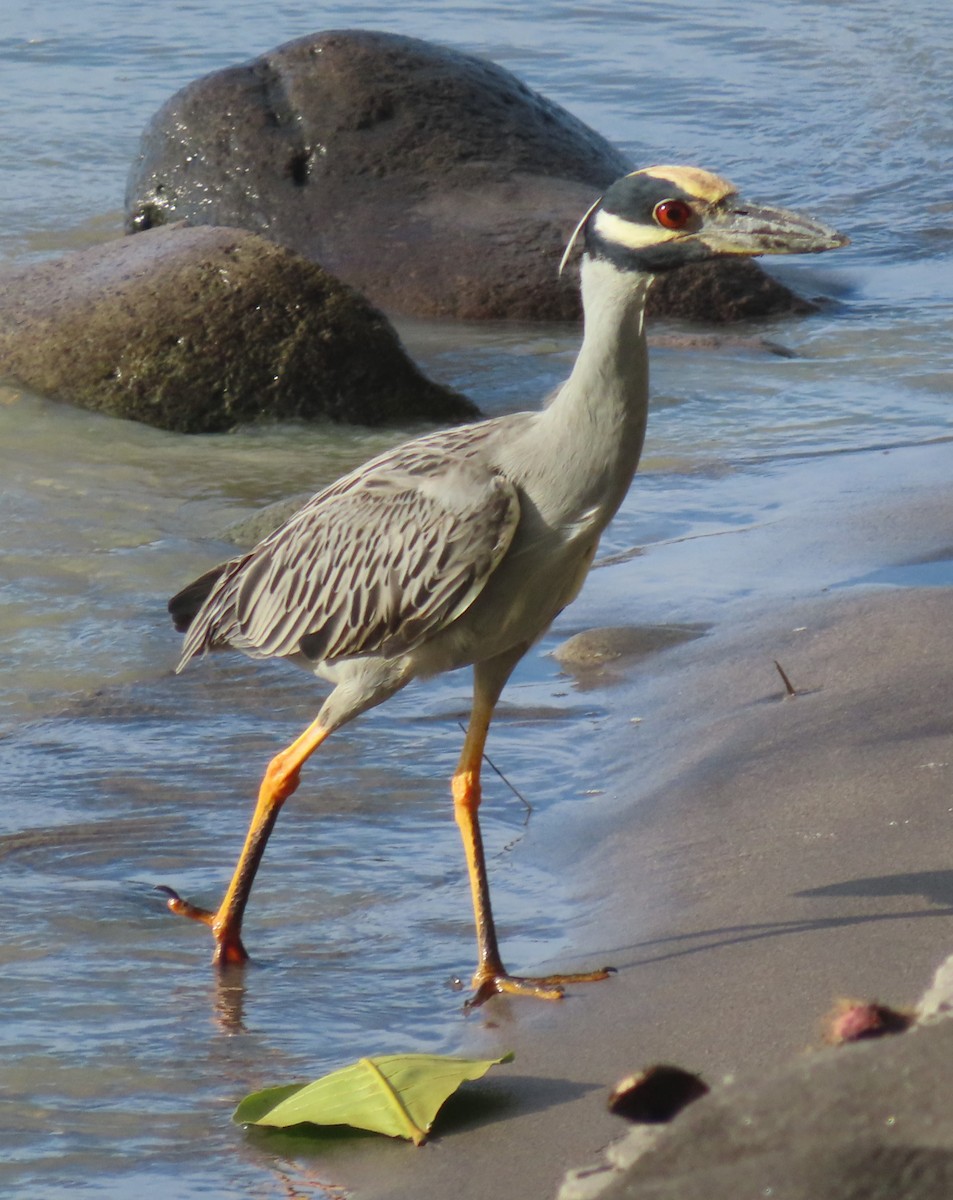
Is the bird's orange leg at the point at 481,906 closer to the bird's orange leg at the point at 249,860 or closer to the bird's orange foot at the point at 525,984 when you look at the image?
the bird's orange foot at the point at 525,984

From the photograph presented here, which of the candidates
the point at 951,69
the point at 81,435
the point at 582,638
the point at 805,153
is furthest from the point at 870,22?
the point at 582,638

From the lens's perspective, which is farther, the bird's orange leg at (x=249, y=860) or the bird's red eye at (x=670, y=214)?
the bird's orange leg at (x=249, y=860)

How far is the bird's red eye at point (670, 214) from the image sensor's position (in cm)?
394

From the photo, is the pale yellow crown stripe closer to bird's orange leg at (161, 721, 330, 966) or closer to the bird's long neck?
the bird's long neck

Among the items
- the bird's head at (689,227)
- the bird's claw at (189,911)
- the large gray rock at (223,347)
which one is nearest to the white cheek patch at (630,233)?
the bird's head at (689,227)

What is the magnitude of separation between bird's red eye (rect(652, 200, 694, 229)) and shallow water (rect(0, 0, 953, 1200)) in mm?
1637

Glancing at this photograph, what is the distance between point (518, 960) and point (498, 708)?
1.51 metres

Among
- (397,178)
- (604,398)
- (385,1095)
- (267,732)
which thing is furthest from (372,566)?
(397,178)

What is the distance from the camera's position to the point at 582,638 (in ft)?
20.0

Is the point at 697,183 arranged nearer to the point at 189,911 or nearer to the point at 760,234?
the point at 760,234

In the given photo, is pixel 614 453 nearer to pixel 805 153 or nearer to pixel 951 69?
pixel 805 153

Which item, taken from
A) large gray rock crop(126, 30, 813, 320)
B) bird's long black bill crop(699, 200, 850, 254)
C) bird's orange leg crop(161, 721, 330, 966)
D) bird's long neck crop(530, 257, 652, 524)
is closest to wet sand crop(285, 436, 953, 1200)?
bird's orange leg crop(161, 721, 330, 966)

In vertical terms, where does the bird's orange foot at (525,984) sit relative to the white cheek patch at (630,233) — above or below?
below

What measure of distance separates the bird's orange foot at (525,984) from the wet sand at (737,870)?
0.04 metres
